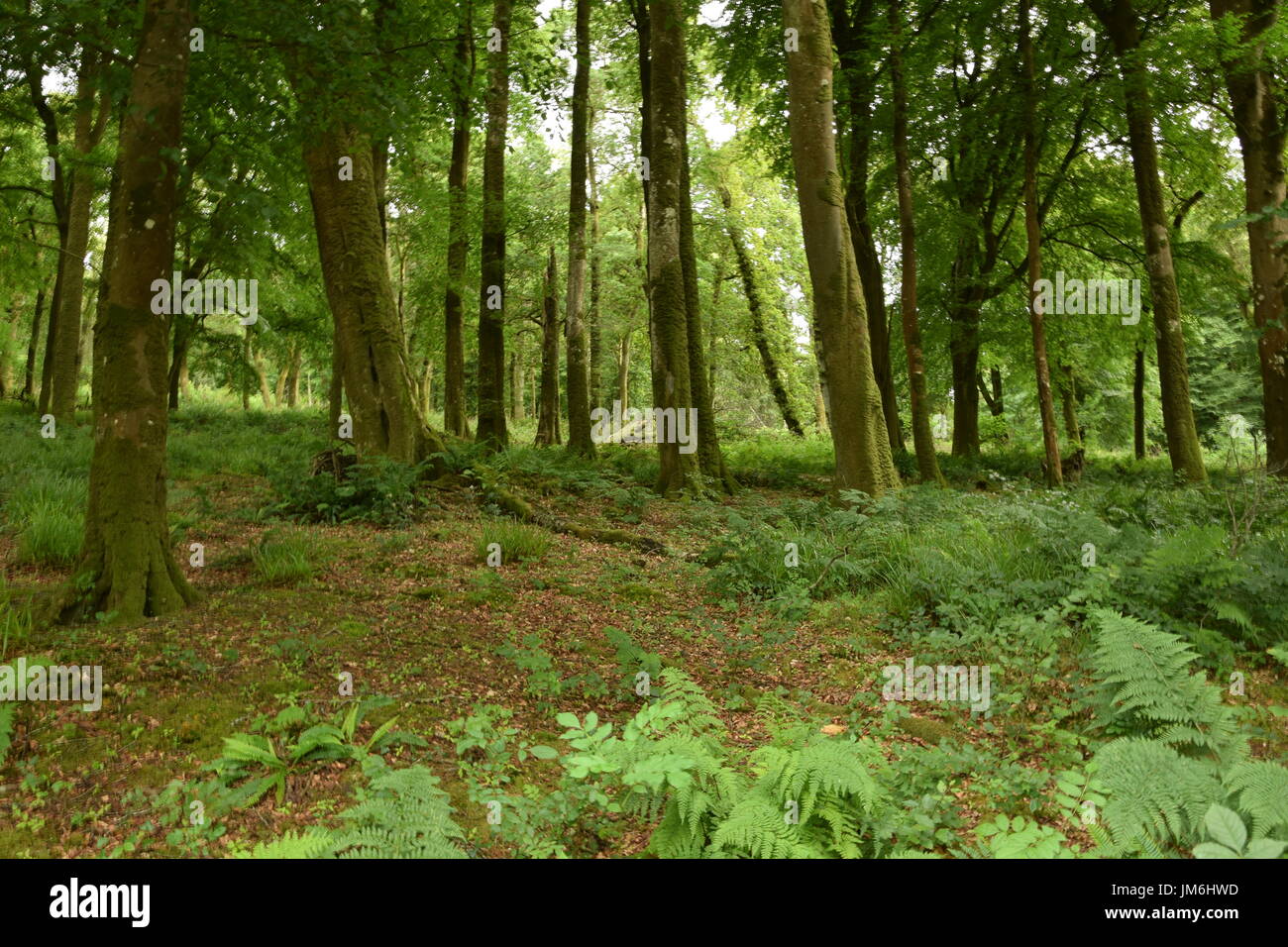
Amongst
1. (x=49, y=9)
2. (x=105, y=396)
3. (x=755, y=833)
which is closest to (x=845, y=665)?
(x=755, y=833)

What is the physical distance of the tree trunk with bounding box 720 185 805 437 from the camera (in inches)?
1089

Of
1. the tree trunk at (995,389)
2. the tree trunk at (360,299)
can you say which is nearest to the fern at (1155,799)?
the tree trunk at (360,299)

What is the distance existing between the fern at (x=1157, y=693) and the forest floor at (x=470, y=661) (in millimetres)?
317

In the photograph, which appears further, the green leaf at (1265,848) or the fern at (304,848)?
the fern at (304,848)

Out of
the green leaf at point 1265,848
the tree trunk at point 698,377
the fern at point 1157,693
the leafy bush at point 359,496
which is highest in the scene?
the tree trunk at point 698,377

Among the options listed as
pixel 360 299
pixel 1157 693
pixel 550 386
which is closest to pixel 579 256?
pixel 550 386

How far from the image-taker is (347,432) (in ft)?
36.1

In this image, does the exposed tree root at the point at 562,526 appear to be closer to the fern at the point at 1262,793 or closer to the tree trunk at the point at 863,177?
the fern at the point at 1262,793

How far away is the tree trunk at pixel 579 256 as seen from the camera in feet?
53.6

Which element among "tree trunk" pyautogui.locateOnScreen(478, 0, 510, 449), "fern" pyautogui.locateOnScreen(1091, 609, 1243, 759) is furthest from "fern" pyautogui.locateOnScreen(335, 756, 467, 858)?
"tree trunk" pyautogui.locateOnScreen(478, 0, 510, 449)

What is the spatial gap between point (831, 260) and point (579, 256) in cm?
915

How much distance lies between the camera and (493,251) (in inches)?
611

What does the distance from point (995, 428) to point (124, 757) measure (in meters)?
27.7

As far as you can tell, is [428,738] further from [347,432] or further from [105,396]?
[347,432]
